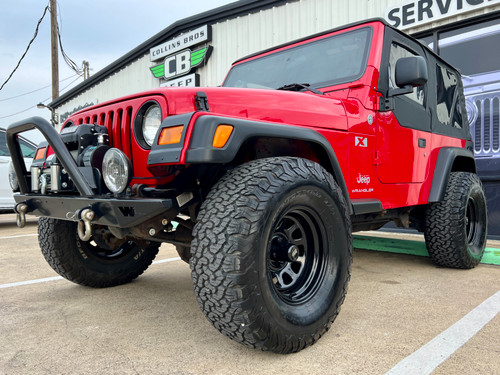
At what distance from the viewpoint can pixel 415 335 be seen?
2.05 m

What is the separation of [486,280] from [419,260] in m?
0.87

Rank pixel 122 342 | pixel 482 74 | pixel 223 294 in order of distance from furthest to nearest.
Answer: pixel 482 74, pixel 122 342, pixel 223 294

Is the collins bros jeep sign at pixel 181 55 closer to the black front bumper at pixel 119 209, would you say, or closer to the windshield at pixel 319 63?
the windshield at pixel 319 63

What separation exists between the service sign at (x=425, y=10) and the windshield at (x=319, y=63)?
3.76 meters

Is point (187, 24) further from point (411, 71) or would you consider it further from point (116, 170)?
point (116, 170)

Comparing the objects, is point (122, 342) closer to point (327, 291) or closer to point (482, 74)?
point (327, 291)

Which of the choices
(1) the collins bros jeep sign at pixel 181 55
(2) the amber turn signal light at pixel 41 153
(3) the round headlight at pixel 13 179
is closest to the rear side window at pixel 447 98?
(2) the amber turn signal light at pixel 41 153

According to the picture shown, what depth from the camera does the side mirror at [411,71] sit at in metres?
2.60

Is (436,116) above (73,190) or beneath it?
above

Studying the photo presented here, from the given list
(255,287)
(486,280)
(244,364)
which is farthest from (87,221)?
(486,280)

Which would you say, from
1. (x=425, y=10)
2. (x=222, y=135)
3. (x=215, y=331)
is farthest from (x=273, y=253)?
(x=425, y=10)

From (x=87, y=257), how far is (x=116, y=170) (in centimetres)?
137

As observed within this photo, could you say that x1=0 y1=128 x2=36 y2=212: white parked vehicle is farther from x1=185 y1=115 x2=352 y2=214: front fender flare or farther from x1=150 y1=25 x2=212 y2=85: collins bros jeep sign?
x1=185 y1=115 x2=352 y2=214: front fender flare

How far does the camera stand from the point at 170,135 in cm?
173
